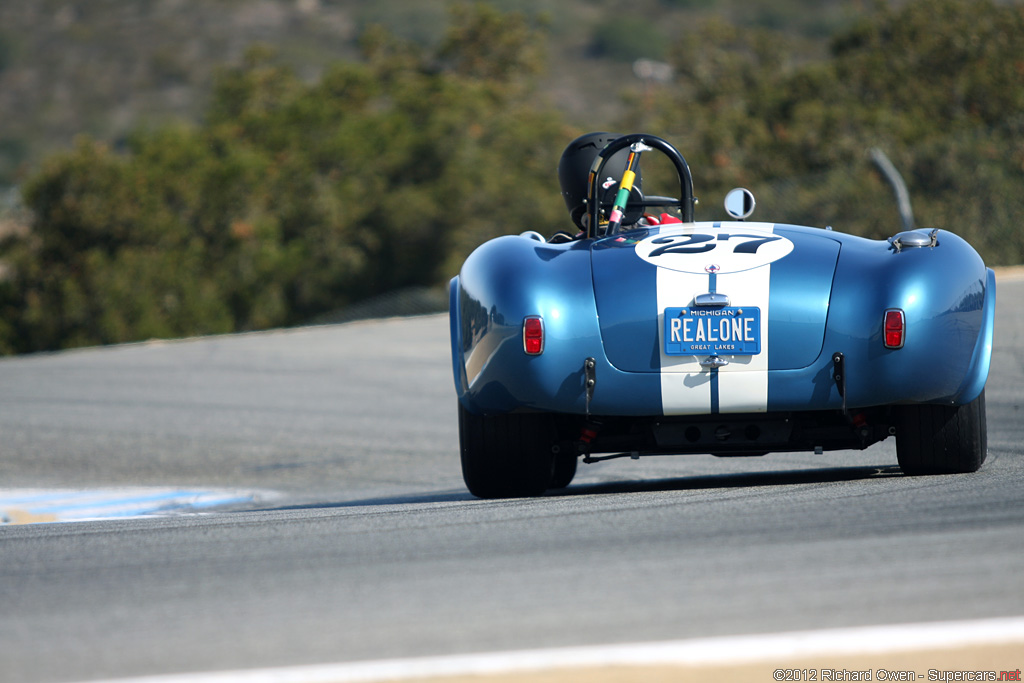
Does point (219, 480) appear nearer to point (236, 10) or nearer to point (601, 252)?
point (601, 252)

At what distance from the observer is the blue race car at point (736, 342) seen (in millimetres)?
4453

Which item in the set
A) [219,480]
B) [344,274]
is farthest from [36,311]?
[219,480]

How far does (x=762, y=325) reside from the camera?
14.6 ft

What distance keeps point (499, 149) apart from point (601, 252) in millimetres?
34460

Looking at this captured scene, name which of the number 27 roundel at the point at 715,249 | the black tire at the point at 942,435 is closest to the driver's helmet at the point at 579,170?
the number 27 roundel at the point at 715,249

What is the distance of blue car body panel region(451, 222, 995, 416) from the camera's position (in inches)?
175

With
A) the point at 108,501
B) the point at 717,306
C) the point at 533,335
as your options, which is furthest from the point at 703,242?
the point at 108,501

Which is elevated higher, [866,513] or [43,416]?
[866,513]

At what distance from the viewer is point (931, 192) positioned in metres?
18.4

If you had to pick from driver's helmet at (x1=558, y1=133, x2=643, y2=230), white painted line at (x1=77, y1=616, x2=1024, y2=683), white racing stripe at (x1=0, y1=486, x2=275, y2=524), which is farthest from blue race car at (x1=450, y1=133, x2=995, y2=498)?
white racing stripe at (x1=0, y1=486, x2=275, y2=524)

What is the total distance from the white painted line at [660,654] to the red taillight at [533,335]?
211 cm

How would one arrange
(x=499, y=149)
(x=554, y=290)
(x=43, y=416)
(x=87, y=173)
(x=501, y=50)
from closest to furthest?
(x=554, y=290) → (x=43, y=416) → (x=87, y=173) → (x=499, y=149) → (x=501, y=50)

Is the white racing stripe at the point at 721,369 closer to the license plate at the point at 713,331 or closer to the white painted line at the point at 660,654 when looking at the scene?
the license plate at the point at 713,331

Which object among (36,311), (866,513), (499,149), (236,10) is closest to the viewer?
(866,513)
